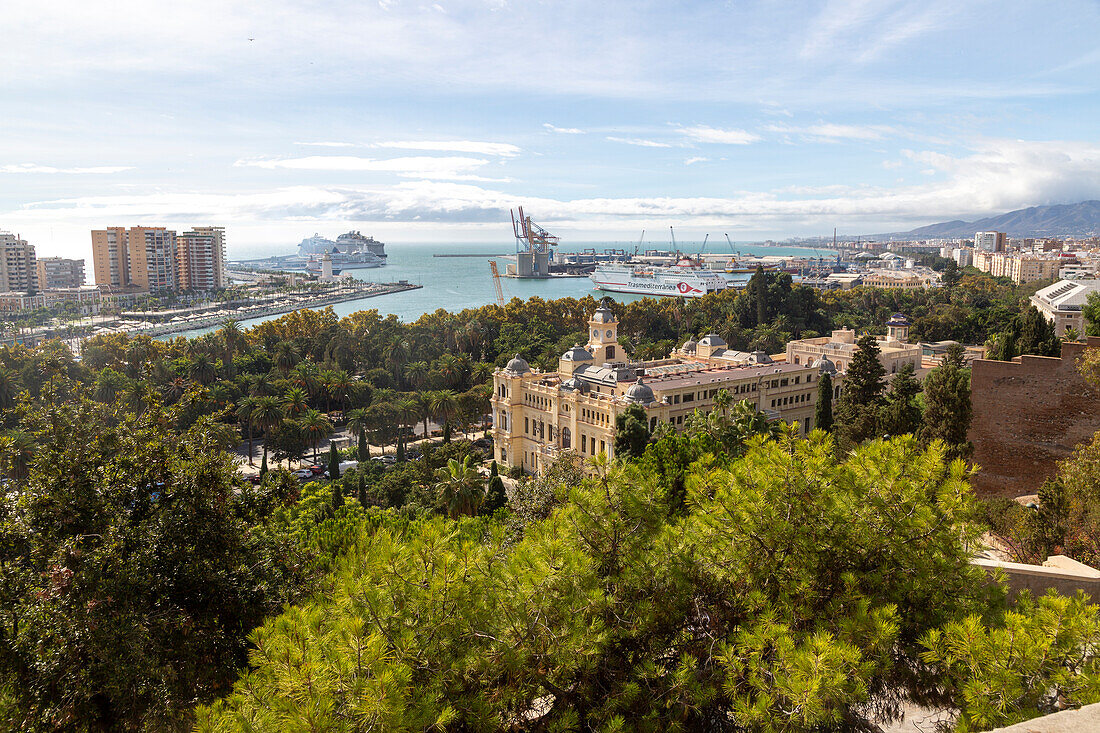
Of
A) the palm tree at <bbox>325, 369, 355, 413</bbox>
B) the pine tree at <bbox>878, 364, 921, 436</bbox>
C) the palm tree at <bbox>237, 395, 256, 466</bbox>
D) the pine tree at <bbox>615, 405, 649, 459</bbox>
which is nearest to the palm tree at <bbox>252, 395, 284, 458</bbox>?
the palm tree at <bbox>237, 395, 256, 466</bbox>

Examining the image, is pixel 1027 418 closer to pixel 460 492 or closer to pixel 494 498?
pixel 494 498

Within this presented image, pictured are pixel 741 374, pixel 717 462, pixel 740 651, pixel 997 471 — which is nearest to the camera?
pixel 740 651

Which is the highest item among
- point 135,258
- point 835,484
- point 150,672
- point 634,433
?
point 135,258

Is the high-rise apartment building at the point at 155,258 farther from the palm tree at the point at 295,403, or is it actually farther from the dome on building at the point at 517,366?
the dome on building at the point at 517,366

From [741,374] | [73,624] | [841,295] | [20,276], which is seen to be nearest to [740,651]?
[73,624]

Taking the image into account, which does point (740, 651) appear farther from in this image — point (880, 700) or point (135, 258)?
point (135, 258)
